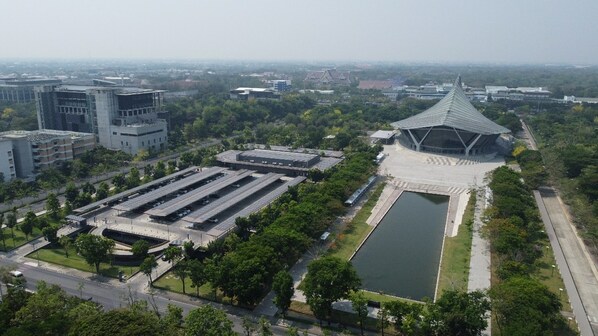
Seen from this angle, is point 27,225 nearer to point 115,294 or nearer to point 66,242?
point 66,242

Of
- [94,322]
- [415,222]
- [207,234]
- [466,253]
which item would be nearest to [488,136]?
[415,222]

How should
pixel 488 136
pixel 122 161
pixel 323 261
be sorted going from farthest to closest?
pixel 488 136, pixel 122 161, pixel 323 261

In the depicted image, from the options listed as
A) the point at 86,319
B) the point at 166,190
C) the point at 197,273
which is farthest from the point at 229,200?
the point at 86,319

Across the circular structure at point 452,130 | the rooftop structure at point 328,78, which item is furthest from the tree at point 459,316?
the rooftop structure at point 328,78

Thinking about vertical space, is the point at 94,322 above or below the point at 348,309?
above

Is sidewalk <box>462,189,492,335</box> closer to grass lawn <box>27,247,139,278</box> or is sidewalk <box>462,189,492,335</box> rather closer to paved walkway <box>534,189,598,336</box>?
paved walkway <box>534,189,598,336</box>

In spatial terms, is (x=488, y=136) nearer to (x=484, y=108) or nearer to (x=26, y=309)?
(x=484, y=108)
